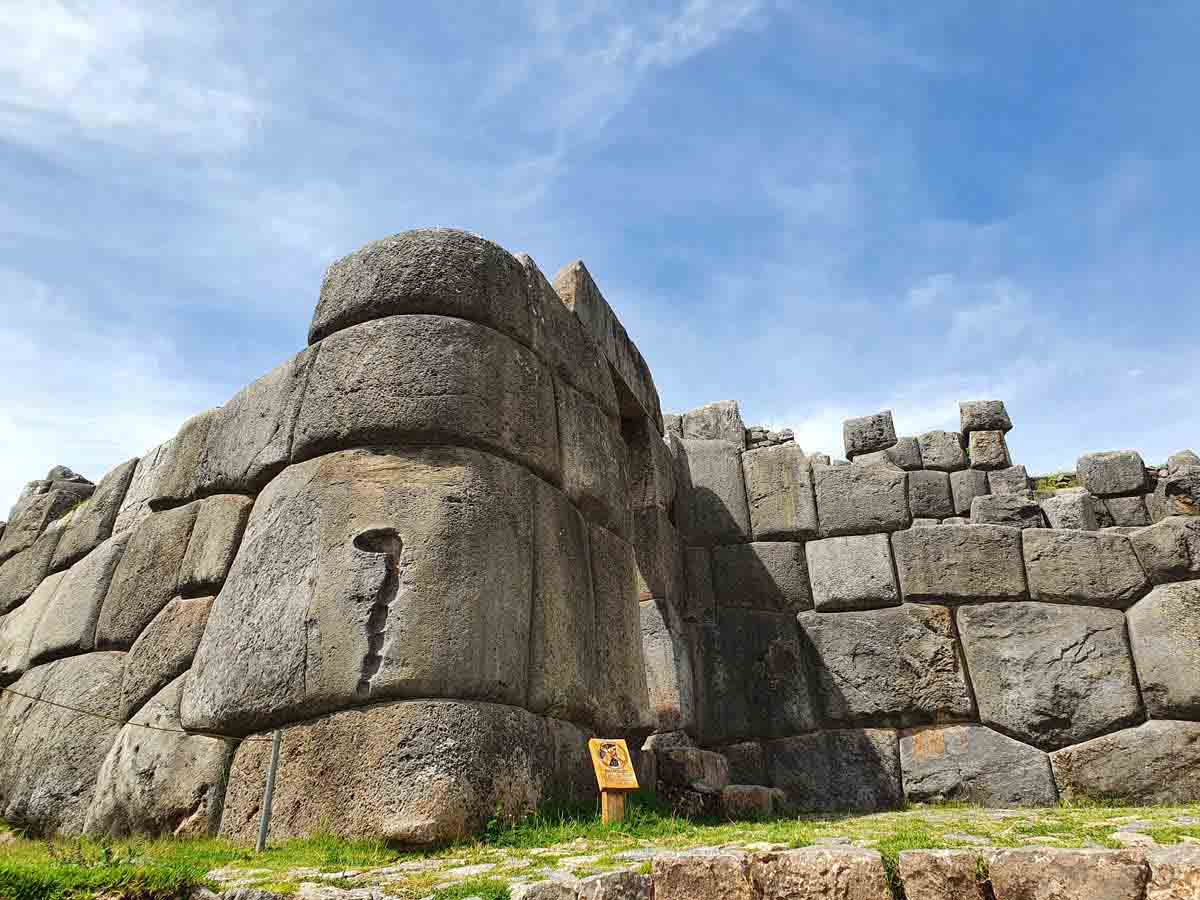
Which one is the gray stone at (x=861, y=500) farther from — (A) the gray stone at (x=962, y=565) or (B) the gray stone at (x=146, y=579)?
(B) the gray stone at (x=146, y=579)

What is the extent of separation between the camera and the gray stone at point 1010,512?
742cm

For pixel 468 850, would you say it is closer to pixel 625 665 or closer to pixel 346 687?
pixel 346 687

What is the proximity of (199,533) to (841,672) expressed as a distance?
16.2ft

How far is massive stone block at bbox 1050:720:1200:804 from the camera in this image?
614 cm

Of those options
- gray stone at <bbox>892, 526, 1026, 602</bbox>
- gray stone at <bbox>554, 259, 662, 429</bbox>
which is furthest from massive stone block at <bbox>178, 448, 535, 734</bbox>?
gray stone at <bbox>892, 526, 1026, 602</bbox>

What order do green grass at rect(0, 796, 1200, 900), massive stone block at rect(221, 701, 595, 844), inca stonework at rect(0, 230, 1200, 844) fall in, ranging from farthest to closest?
inca stonework at rect(0, 230, 1200, 844) < massive stone block at rect(221, 701, 595, 844) < green grass at rect(0, 796, 1200, 900)

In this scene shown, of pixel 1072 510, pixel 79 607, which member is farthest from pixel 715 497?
pixel 79 607

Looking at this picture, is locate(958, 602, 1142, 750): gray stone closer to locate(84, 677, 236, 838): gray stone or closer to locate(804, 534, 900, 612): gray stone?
locate(804, 534, 900, 612): gray stone

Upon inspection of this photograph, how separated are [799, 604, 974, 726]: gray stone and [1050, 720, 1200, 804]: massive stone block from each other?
2.50 feet

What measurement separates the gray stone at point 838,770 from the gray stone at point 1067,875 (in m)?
4.02

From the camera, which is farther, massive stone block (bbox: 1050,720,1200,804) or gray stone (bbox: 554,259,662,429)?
gray stone (bbox: 554,259,662,429)

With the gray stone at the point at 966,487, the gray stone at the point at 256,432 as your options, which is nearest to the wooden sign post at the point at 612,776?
the gray stone at the point at 256,432

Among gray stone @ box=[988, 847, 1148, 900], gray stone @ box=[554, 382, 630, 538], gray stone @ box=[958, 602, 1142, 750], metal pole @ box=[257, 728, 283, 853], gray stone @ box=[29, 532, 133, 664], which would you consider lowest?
gray stone @ box=[988, 847, 1148, 900]

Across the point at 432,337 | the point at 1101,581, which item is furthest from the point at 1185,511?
the point at 432,337
